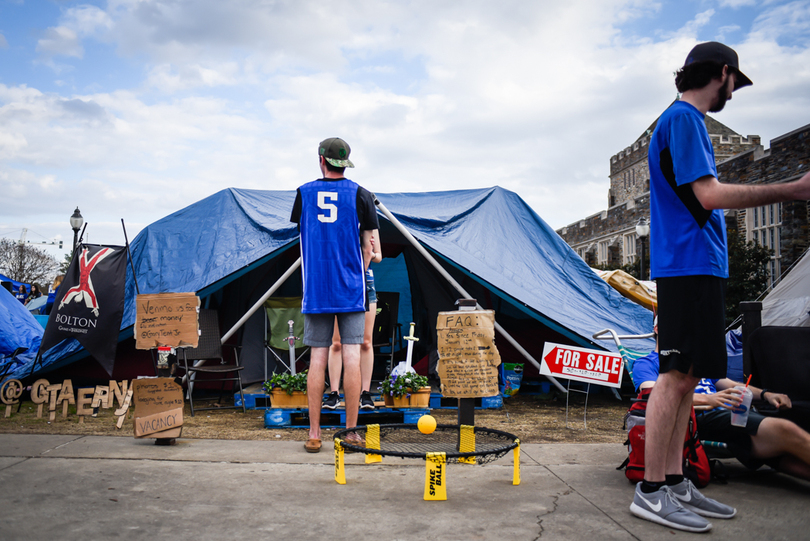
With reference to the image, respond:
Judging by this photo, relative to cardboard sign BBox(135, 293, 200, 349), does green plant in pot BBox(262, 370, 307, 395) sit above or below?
below

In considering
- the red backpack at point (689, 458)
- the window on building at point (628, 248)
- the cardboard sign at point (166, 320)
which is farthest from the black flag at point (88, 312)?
the window on building at point (628, 248)

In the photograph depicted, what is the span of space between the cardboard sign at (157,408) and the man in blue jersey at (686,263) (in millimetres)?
2461

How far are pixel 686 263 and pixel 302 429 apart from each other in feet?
10.0

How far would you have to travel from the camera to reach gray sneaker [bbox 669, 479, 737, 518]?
2.03 metres

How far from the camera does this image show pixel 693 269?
198 centimetres

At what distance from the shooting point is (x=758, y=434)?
2.43m

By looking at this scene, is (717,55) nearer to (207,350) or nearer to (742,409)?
(742,409)

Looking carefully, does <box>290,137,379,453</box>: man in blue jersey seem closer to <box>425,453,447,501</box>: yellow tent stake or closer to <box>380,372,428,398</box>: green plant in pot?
<box>425,453,447,501</box>: yellow tent stake

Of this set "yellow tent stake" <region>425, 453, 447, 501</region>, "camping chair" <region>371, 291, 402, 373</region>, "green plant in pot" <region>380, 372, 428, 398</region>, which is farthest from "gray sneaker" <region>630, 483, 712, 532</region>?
"camping chair" <region>371, 291, 402, 373</region>

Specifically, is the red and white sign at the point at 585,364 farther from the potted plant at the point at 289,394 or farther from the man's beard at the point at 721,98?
the man's beard at the point at 721,98

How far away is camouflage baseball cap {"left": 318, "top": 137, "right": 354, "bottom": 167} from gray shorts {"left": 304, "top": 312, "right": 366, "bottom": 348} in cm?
90

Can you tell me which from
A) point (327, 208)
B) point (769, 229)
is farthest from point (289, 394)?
point (769, 229)

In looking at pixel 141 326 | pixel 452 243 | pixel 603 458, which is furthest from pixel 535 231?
pixel 141 326

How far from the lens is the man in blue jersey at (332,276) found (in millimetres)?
3109
